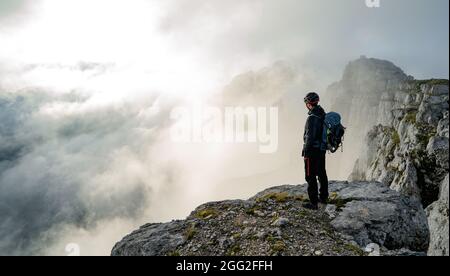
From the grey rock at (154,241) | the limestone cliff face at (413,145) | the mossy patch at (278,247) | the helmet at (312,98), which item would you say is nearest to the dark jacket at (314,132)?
the helmet at (312,98)

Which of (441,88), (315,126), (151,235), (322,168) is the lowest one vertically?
(151,235)

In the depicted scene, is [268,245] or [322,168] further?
[322,168]

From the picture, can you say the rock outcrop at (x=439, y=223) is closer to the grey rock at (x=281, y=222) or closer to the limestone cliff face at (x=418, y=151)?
the limestone cliff face at (x=418, y=151)

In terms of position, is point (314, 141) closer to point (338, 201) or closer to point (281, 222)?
point (338, 201)

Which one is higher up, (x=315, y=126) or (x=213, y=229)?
(x=315, y=126)

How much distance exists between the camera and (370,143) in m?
158

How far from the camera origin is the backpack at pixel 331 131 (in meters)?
15.5

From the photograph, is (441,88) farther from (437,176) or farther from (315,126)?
(315,126)

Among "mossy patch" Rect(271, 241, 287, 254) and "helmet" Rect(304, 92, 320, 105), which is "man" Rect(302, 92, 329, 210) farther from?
"mossy patch" Rect(271, 241, 287, 254)

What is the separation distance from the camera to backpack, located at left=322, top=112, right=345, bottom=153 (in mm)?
A: 15477

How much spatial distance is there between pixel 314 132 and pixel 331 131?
80cm

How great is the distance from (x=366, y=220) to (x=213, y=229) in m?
6.74
